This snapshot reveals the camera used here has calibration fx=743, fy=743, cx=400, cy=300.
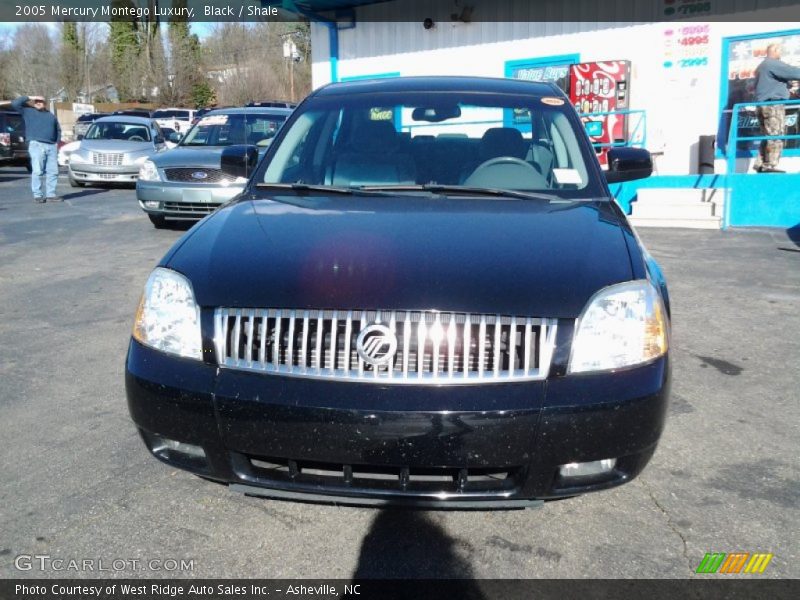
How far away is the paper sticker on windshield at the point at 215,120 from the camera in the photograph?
11180 millimetres

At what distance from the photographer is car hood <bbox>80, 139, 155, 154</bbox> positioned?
15.9 meters

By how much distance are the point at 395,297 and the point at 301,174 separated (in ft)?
5.15

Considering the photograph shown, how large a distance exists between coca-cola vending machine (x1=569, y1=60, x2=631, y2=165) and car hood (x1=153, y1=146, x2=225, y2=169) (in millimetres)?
6464

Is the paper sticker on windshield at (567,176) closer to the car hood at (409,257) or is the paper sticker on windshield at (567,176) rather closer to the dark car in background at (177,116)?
the car hood at (409,257)

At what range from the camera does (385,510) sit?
9.18 ft

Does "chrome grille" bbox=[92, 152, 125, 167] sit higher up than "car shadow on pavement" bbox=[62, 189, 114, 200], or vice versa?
"chrome grille" bbox=[92, 152, 125, 167]

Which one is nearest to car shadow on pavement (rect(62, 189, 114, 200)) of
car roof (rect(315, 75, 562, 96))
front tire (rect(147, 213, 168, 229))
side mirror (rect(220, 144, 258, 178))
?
front tire (rect(147, 213, 168, 229))

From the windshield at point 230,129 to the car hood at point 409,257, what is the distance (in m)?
8.24

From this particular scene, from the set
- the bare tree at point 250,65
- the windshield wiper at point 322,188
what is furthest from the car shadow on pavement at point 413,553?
the bare tree at point 250,65

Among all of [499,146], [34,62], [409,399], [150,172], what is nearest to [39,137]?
[150,172]

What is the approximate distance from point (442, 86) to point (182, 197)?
20.5 ft

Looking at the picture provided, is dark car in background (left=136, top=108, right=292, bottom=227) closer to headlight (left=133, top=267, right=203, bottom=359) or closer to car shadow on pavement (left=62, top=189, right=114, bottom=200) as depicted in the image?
car shadow on pavement (left=62, top=189, right=114, bottom=200)

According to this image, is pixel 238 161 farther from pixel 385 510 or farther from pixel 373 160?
pixel 385 510

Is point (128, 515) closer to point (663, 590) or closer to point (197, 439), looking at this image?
point (197, 439)
